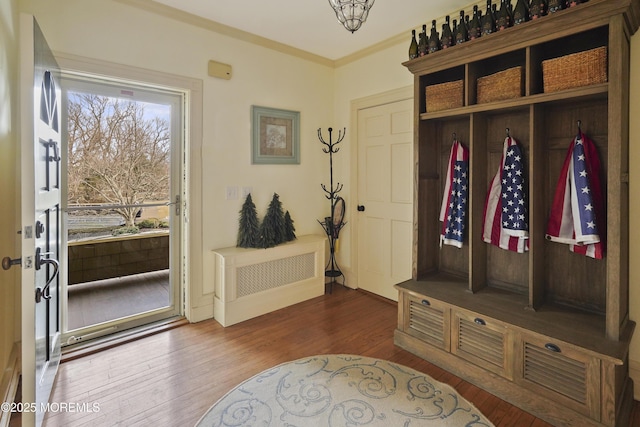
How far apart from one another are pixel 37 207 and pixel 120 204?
131 centimetres

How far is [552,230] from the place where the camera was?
7.21ft

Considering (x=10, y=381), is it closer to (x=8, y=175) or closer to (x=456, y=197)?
(x=8, y=175)

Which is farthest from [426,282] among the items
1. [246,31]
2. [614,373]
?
[246,31]

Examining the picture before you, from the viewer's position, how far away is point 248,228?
3355 millimetres

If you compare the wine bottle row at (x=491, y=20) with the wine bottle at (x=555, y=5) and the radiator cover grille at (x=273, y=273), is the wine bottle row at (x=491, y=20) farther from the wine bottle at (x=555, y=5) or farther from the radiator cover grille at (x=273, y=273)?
the radiator cover grille at (x=273, y=273)

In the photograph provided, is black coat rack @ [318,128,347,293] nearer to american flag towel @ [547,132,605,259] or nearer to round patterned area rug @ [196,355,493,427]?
round patterned area rug @ [196,355,493,427]

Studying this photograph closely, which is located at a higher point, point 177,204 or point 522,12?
point 522,12

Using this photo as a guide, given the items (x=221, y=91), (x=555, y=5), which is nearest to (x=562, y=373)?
(x=555, y=5)

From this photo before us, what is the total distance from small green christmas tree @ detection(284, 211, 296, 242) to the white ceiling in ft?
5.88

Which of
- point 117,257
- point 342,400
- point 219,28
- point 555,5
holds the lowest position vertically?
point 342,400

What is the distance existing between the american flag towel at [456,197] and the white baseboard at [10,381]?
294 centimetres

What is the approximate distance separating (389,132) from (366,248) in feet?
4.28

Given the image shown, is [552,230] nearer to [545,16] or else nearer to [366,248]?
[545,16]

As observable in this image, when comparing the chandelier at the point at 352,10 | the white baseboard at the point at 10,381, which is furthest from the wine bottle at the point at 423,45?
the white baseboard at the point at 10,381
